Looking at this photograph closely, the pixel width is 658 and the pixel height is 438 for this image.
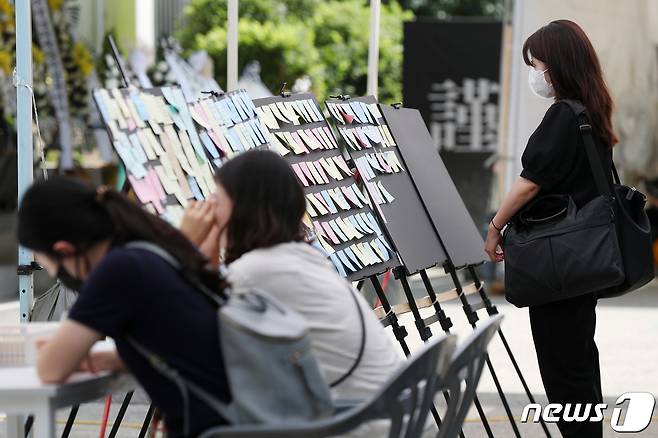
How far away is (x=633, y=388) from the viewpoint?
623 cm

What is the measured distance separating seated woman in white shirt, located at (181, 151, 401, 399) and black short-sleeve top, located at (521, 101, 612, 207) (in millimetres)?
1381

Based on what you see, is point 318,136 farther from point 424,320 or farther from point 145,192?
point 145,192

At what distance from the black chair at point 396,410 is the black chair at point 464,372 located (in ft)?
0.09

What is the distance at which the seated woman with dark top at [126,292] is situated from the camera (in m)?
2.41

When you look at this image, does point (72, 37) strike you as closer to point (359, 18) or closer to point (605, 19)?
point (605, 19)

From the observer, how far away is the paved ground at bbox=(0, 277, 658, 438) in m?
5.32

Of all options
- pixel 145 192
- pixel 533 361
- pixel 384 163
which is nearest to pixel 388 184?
pixel 384 163

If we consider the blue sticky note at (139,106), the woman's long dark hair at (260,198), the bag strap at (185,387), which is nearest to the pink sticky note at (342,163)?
the blue sticky note at (139,106)

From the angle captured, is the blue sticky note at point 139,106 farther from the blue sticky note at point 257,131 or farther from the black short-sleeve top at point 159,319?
the black short-sleeve top at point 159,319

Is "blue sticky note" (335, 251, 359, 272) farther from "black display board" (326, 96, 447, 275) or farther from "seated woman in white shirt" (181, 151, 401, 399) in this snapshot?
"seated woman in white shirt" (181, 151, 401, 399)

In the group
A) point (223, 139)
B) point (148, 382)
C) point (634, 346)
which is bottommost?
point (634, 346)

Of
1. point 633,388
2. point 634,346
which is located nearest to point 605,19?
point 634,346

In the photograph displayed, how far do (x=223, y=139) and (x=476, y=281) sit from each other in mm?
1519

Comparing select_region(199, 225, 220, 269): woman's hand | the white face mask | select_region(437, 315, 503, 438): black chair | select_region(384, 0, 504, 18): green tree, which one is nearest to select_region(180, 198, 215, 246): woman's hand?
select_region(199, 225, 220, 269): woman's hand
